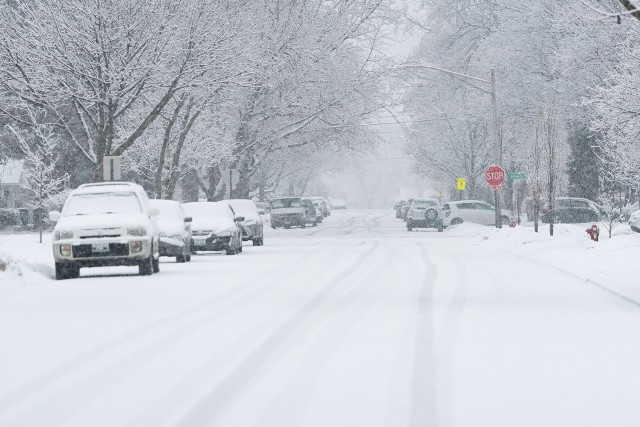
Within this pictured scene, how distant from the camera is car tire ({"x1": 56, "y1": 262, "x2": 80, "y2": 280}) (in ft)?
69.2

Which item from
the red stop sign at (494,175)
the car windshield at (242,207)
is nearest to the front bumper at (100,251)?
the car windshield at (242,207)

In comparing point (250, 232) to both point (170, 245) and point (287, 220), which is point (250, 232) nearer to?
point (170, 245)

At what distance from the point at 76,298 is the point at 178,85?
66.4 ft

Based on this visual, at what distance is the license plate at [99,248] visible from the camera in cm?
2092

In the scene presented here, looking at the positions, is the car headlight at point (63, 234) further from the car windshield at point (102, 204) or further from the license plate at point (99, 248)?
the car windshield at point (102, 204)

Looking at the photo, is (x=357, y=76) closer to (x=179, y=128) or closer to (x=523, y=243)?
(x=179, y=128)

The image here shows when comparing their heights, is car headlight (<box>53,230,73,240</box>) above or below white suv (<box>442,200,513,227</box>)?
above

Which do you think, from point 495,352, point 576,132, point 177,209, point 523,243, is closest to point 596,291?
point 495,352

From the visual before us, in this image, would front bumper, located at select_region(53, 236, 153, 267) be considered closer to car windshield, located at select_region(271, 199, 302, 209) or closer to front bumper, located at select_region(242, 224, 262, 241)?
front bumper, located at select_region(242, 224, 262, 241)

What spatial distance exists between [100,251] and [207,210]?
35.5ft

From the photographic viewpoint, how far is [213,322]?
42.1ft

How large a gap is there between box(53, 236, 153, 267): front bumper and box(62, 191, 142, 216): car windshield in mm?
959

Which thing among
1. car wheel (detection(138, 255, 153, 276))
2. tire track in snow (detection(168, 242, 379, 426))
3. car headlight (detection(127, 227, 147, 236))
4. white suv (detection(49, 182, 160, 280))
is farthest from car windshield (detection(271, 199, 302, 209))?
tire track in snow (detection(168, 242, 379, 426))

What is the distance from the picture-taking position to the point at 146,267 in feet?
70.8
